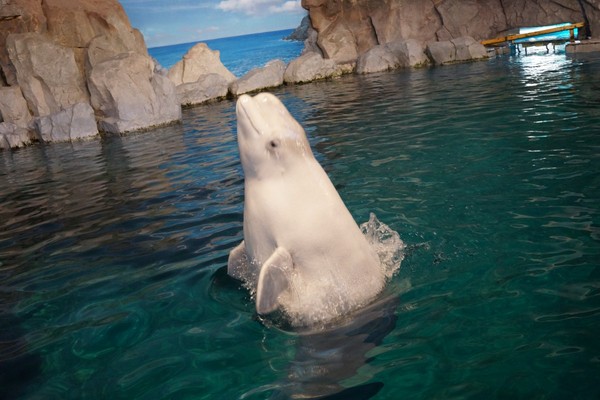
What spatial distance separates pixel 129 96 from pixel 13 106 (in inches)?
154

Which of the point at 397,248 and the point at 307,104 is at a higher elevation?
the point at 307,104

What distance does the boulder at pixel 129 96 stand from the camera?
15.8m

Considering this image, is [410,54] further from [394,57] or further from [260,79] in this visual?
[260,79]

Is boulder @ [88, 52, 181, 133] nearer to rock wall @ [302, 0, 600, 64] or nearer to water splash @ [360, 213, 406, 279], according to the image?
rock wall @ [302, 0, 600, 64]

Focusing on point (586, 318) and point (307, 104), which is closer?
point (586, 318)

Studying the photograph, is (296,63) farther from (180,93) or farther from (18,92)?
(18,92)

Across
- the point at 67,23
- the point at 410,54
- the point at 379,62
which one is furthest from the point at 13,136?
the point at 410,54

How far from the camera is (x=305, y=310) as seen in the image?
3102 mm

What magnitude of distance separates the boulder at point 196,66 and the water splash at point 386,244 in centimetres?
2095

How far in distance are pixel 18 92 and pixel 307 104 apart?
30.8ft

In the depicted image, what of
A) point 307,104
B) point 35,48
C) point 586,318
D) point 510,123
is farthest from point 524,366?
point 35,48

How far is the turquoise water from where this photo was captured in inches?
104

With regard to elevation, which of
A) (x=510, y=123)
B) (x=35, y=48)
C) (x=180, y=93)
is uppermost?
(x=35, y=48)

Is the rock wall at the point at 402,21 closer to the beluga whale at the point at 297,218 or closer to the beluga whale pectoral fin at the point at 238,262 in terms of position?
the beluga whale pectoral fin at the point at 238,262
